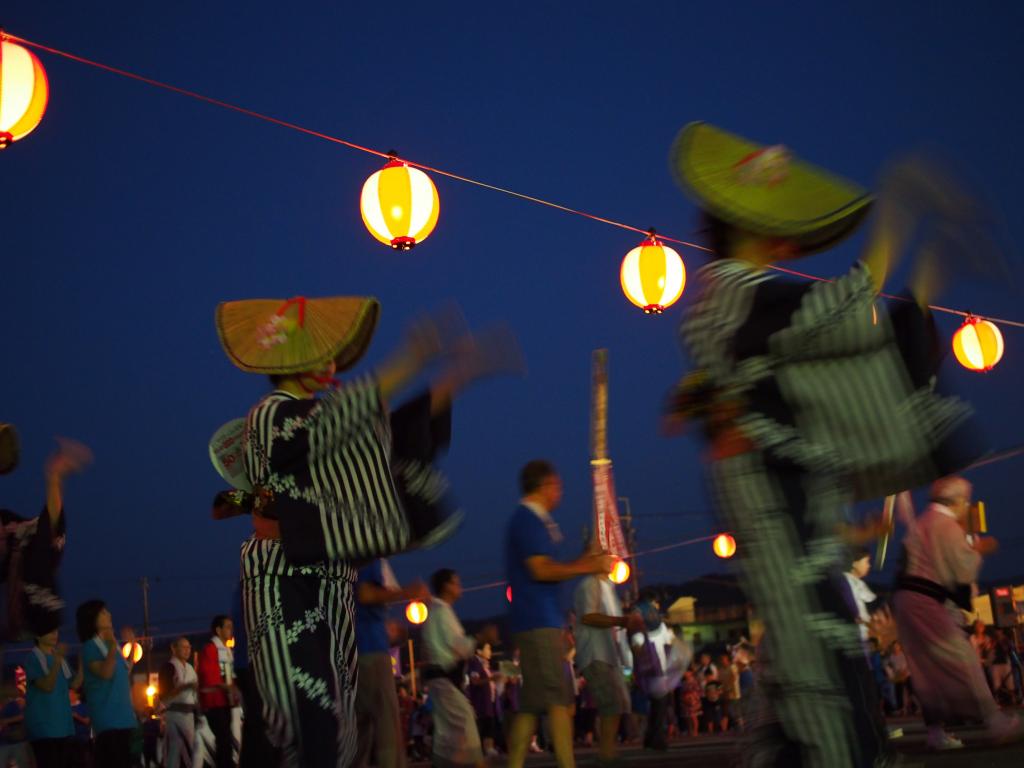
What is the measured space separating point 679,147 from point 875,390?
1.02 metres

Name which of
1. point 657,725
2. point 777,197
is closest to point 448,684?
point 657,725

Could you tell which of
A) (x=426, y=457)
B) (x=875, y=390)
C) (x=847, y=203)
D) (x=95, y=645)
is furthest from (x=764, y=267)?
(x=95, y=645)

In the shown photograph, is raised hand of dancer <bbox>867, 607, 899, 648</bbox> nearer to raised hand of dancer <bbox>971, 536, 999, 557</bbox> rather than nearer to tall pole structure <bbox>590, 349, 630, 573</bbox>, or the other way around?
raised hand of dancer <bbox>971, 536, 999, 557</bbox>

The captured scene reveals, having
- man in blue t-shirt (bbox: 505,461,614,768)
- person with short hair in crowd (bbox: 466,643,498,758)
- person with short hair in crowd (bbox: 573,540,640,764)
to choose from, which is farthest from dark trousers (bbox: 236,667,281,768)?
person with short hair in crowd (bbox: 466,643,498,758)

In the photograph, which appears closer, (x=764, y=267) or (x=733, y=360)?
(x=733, y=360)

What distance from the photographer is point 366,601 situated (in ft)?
23.2

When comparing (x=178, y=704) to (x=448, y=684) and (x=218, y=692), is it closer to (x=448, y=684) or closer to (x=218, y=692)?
(x=218, y=692)

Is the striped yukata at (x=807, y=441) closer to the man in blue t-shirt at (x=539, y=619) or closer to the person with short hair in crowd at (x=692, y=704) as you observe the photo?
the man in blue t-shirt at (x=539, y=619)

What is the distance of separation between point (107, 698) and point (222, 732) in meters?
2.12

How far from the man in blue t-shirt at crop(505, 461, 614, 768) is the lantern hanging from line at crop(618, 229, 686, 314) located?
4733 millimetres

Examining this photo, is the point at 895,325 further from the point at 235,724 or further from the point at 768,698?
the point at 235,724

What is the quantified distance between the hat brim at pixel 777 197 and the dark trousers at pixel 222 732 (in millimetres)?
8432

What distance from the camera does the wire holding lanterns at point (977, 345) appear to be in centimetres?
1403

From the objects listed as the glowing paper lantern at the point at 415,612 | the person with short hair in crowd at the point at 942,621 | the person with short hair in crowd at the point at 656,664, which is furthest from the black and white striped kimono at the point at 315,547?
the glowing paper lantern at the point at 415,612
